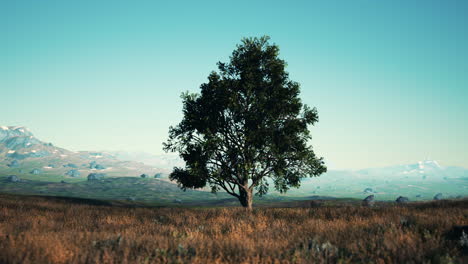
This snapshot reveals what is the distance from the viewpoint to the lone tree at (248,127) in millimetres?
30234

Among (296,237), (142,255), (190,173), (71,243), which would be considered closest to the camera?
(142,255)

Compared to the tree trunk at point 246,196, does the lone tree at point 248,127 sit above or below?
above

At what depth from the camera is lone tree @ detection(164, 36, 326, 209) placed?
30.2 metres

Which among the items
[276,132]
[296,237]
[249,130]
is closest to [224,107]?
[249,130]

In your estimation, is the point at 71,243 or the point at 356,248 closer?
the point at 356,248

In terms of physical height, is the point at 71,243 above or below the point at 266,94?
below

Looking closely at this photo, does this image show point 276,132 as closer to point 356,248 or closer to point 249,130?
point 249,130

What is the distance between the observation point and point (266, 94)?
3141 centimetres

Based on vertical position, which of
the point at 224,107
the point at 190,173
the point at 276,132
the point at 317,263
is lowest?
the point at 317,263

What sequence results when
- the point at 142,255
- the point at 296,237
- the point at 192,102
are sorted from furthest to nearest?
the point at 192,102, the point at 296,237, the point at 142,255

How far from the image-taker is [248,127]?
3098 cm

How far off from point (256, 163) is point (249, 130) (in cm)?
350

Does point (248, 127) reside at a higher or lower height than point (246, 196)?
higher

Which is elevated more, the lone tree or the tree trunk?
the lone tree
